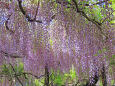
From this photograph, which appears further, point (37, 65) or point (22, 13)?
point (37, 65)

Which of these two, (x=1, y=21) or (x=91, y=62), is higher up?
(x=1, y=21)

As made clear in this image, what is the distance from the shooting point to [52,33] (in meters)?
4.64

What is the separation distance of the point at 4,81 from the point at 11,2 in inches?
96.3

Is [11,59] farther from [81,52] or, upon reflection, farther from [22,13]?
[81,52]

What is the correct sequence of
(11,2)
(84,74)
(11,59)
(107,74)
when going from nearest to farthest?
(11,2) → (84,74) → (107,74) → (11,59)

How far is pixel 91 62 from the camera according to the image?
4137mm

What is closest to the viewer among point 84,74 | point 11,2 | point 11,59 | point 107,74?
point 11,2

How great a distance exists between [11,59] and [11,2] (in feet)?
5.41

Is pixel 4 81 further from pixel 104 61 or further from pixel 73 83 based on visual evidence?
pixel 104 61

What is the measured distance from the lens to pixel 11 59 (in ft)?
15.9

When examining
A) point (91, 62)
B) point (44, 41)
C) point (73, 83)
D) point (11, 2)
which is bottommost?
point (73, 83)

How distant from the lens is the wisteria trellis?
157 inches

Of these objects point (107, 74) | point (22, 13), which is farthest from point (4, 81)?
point (107, 74)

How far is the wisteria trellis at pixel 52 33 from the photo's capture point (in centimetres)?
398
